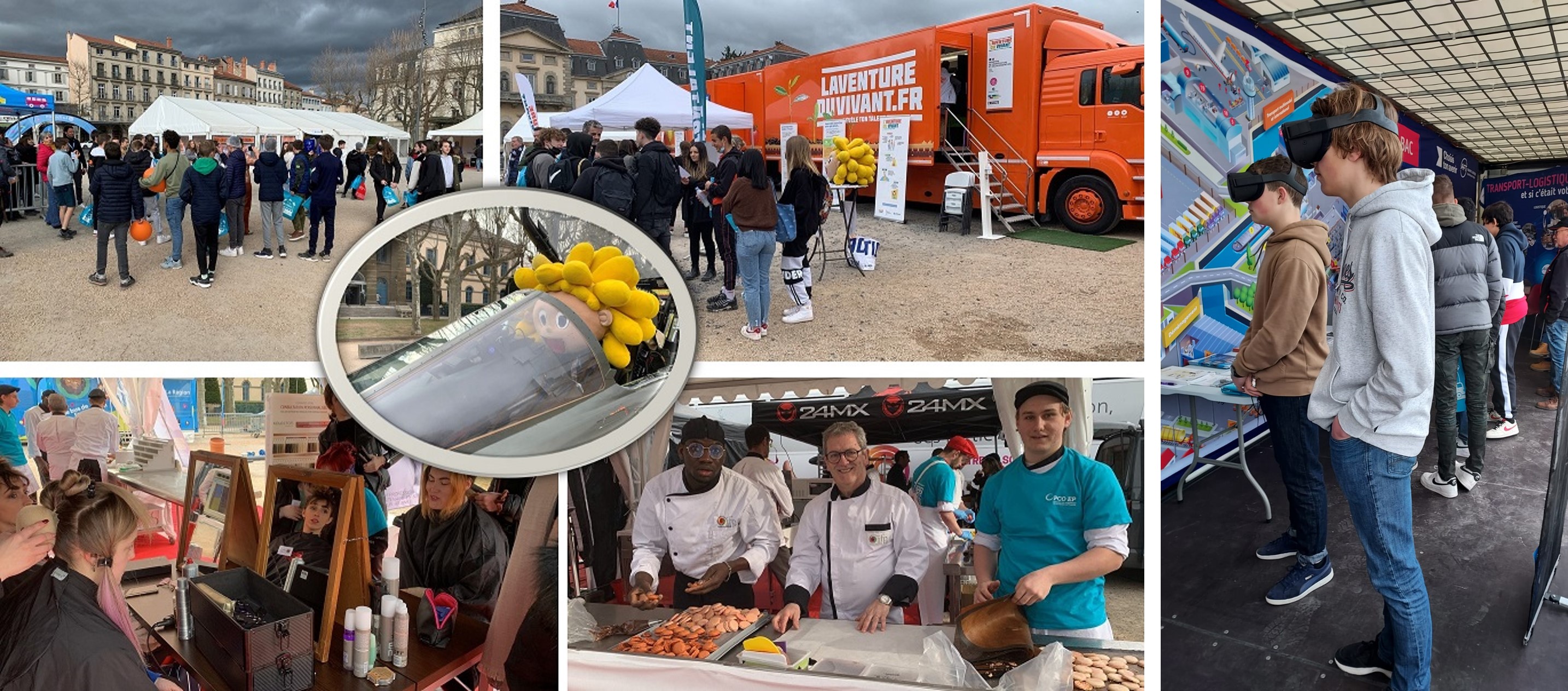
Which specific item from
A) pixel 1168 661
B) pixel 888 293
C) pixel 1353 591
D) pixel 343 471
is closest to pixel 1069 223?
pixel 888 293

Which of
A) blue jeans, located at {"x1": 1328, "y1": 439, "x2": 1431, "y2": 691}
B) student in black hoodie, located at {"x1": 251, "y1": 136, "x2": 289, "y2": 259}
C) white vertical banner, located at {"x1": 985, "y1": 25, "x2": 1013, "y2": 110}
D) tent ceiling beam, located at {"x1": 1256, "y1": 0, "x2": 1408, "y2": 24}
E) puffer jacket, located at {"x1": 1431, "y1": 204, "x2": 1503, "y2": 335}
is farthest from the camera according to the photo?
white vertical banner, located at {"x1": 985, "y1": 25, "x2": 1013, "y2": 110}

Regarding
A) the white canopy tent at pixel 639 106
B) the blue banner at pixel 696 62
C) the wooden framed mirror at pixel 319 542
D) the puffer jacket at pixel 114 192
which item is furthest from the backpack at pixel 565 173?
the puffer jacket at pixel 114 192

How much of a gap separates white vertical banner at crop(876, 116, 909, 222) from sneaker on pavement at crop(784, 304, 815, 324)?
9.57 ft

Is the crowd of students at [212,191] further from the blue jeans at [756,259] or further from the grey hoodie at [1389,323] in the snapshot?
the grey hoodie at [1389,323]

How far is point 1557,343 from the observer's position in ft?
16.6

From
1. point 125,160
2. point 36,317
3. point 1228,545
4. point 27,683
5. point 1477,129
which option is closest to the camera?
point 27,683

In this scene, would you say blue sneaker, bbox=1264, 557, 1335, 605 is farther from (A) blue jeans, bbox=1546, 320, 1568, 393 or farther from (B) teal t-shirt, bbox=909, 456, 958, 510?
(A) blue jeans, bbox=1546, 320, 1568, 393

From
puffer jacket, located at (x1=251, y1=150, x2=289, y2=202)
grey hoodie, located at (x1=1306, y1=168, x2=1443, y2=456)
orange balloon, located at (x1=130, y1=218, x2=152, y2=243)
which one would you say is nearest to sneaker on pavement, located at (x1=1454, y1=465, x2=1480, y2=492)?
grey hoodie, located at (x1=1306, y1=168, x2=1443, y2=456)

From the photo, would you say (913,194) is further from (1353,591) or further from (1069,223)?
(1353,591)

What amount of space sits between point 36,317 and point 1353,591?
5.23 meters

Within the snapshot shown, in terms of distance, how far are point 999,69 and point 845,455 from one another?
18.2ft

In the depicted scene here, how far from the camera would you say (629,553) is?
167 cm

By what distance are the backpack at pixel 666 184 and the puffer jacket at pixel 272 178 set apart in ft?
10.7

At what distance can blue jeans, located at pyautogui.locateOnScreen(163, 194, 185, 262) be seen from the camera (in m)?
5.33
